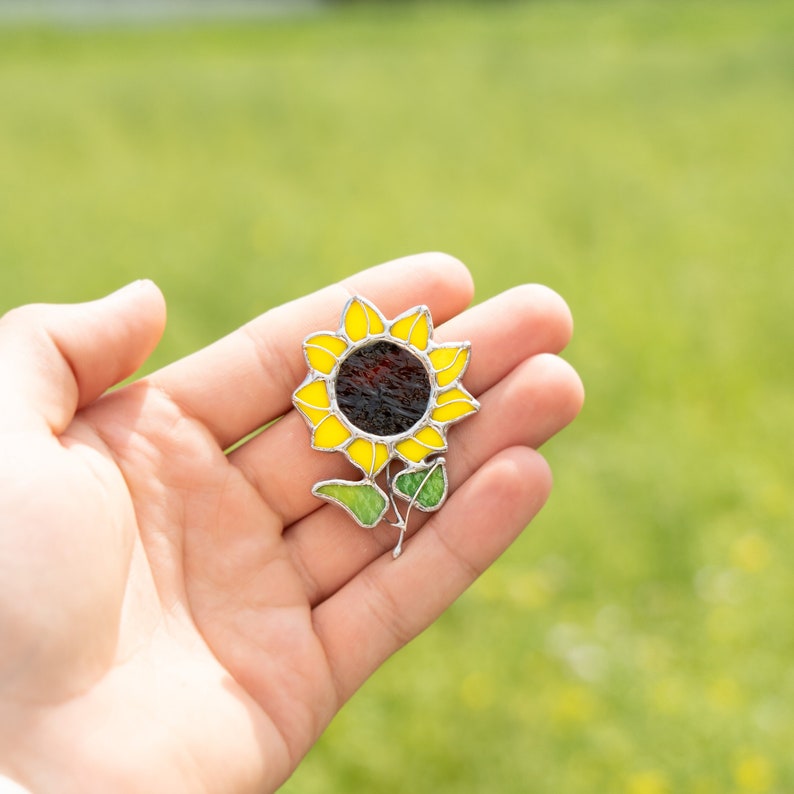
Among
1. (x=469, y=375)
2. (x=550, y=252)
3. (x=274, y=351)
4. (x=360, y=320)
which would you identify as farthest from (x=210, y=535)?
(x=550, y=252)

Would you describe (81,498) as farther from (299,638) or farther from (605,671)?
(605,671)

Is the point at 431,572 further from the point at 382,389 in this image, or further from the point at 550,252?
the point at 550,252

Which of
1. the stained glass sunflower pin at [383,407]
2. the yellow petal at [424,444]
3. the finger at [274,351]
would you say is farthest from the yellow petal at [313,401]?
the yellow petal at [424,444]

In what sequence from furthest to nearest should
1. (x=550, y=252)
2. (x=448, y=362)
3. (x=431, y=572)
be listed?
(x=550, y=252)
(x=448, y=362)
(x=431, y=572)

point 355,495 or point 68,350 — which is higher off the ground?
point 68,350

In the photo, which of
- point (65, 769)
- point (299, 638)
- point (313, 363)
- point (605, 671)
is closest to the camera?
point (65, 769)

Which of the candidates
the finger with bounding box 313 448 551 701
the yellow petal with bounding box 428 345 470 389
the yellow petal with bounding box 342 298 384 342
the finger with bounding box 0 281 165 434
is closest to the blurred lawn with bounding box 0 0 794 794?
the finger with bounding box 313 448 551 701

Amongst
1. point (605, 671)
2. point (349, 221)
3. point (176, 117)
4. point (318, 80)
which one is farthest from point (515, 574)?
point (318, 80)
